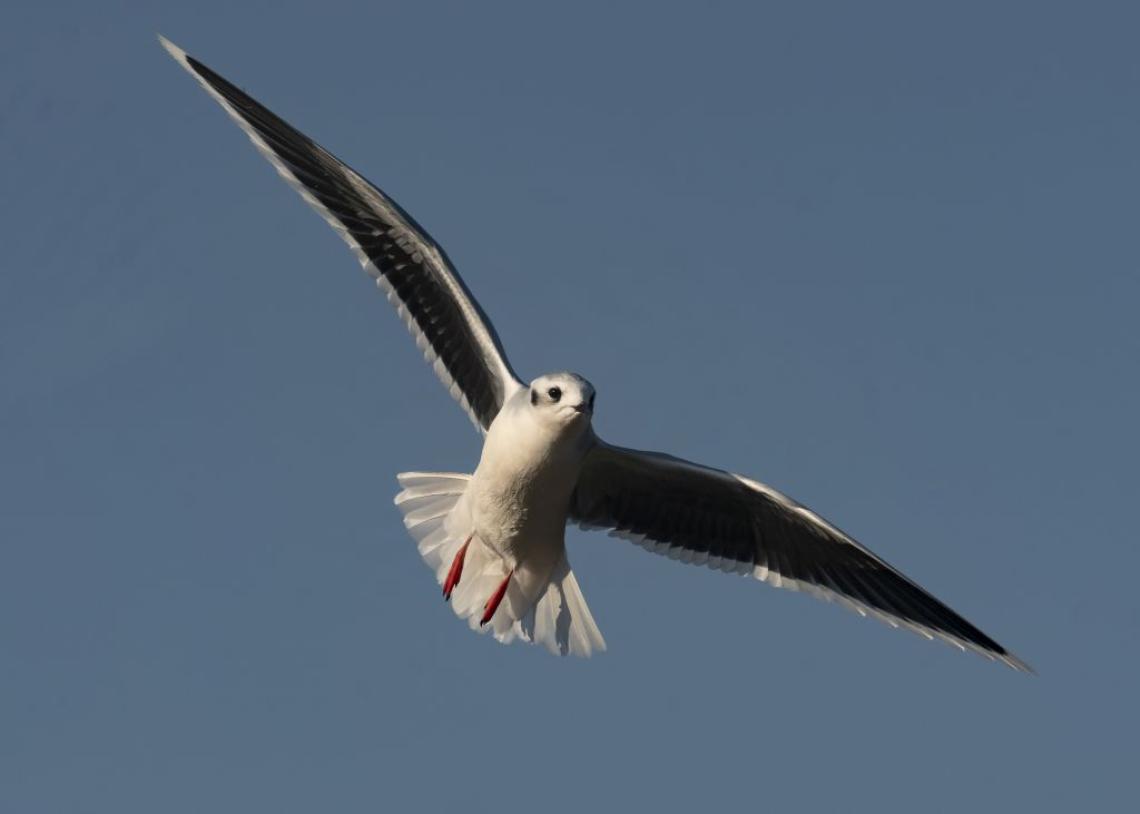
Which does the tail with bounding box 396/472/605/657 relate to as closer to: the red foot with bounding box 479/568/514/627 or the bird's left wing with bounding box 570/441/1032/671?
the red foot with bounding box 479/568/514/627

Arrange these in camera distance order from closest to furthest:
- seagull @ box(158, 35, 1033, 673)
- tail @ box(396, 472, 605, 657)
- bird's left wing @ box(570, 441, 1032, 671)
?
seagull @ box(158, 35, 1033, 673) → bird's left wing @ box(570, 441, 1032, 671) → tail @ box(396, 472, 605, 657)

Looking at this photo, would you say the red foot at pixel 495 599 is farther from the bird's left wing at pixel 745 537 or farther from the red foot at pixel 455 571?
the bird's left wing at pixel 745 537

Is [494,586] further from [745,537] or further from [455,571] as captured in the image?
[745,537]

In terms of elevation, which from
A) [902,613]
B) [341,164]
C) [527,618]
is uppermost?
[341,164]

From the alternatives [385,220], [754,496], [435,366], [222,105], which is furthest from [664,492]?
[222,105]

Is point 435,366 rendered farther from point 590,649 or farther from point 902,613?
point 902,613

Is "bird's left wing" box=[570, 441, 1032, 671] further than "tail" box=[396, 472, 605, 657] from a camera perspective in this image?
No

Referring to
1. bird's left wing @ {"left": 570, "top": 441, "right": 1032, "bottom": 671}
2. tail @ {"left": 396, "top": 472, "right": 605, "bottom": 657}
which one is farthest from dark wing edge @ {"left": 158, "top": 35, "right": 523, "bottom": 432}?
bird's left wing @ {"left": 570, "top": 441, "right": 1032, "bottom": 671}

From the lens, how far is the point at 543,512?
32.2ft

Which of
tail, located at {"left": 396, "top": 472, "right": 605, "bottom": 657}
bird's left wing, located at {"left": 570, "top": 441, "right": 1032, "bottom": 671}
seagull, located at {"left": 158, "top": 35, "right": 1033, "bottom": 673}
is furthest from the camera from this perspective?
tail, located at {"left": 396, "top": 472, "right": 605, "bottom": 657}

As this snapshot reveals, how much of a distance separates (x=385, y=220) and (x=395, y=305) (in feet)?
1.48

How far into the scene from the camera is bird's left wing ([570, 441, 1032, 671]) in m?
10.1

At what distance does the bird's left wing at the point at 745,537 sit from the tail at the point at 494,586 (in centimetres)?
47

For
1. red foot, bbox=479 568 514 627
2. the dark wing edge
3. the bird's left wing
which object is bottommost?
red foot, bbox=479 568 514 627
